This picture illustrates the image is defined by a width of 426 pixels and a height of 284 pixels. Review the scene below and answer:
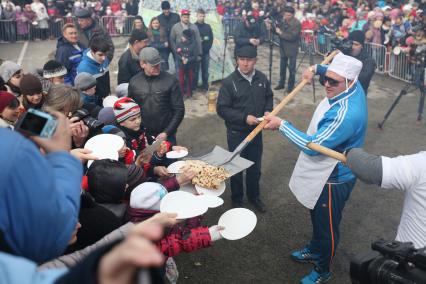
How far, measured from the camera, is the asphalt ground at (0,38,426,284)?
4.64 m

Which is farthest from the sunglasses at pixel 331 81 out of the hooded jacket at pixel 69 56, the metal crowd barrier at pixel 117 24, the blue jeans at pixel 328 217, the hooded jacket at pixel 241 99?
the metal crowd barrier at pixel 117 24

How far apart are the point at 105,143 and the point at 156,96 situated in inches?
78.9

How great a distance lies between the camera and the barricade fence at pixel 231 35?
12.5 m

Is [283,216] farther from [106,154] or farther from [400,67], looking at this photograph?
[400,67]

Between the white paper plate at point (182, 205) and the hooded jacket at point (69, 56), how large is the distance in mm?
4282

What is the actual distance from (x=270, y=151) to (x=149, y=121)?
283 centimetres

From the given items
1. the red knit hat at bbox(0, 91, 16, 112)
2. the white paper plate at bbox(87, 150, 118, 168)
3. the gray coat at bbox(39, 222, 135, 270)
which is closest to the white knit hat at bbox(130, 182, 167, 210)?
the gray coat at bbox(39, 222, 135, 270)

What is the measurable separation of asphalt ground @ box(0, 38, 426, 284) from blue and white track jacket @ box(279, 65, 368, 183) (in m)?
1.22

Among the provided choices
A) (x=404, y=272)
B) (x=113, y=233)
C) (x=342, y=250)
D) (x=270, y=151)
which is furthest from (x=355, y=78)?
(x=270, y=151)

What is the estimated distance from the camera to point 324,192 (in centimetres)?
421

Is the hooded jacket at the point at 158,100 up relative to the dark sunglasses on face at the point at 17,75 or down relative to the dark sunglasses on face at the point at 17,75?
down

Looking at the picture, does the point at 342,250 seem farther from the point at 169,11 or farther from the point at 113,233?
the point at 169,11

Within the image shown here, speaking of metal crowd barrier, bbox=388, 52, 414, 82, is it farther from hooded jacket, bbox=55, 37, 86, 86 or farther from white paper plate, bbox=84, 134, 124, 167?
white paper plate, bbox=84, 134, 124, 167

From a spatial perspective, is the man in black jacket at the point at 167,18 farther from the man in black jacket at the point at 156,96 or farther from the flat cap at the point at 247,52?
the flat cap at the point at 247,52
